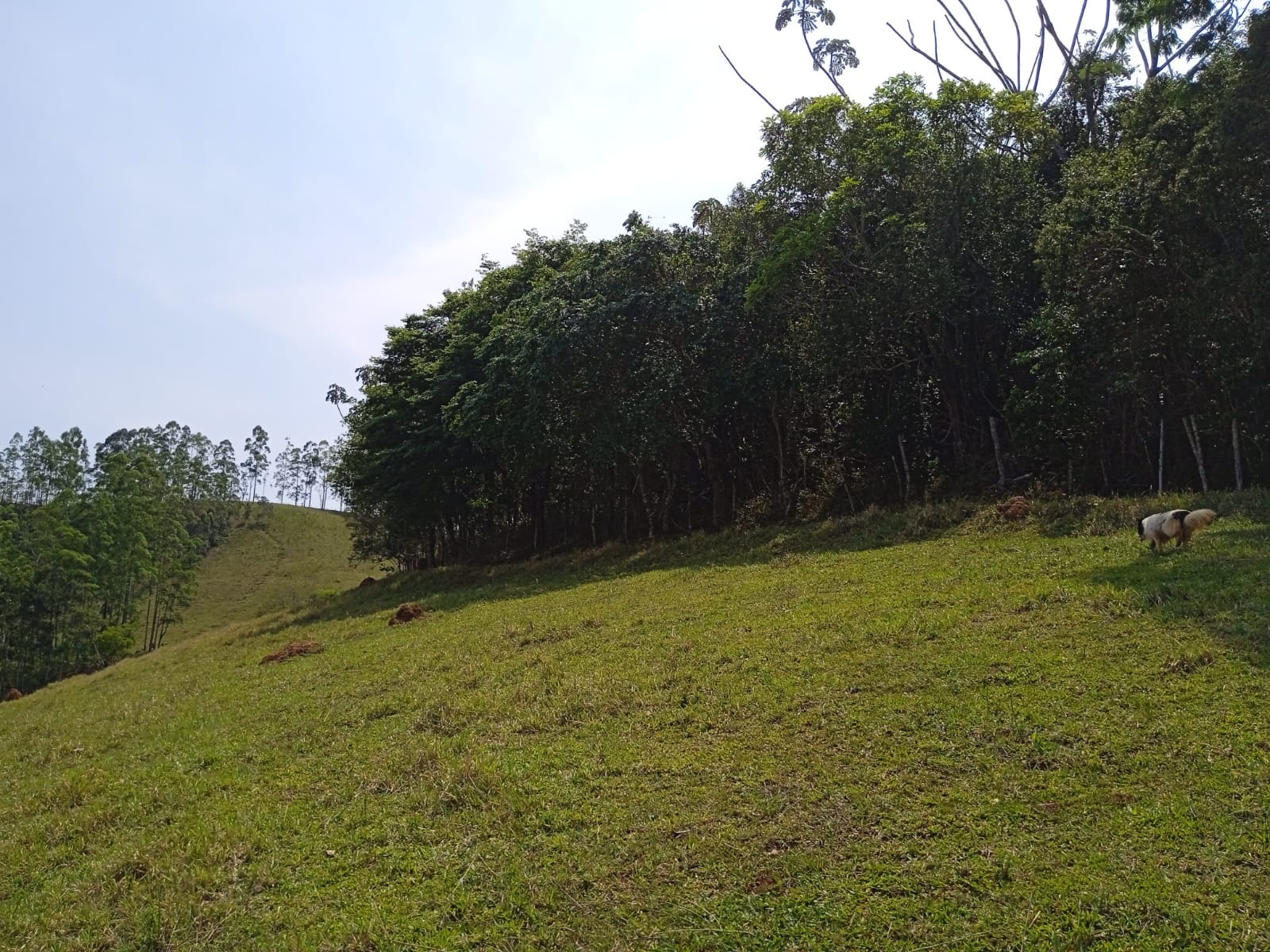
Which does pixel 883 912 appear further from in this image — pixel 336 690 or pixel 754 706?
pixel 336 690

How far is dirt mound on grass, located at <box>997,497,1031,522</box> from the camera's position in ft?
49.6

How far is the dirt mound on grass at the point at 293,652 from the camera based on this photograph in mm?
15703

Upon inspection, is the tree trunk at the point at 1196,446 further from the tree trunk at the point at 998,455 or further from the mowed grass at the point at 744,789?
the mowed grass at the point at 744,789

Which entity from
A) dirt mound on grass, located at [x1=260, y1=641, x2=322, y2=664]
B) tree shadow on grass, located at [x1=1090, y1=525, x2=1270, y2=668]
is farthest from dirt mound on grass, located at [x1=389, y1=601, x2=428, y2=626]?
tree shadow on grass, located at [x1=1090, y1=525, x2=1270, y2=668]

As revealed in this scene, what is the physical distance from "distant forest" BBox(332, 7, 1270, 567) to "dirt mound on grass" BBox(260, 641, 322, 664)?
8.51m

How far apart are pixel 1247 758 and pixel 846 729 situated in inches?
104

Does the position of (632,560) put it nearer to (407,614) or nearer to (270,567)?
(407,614)

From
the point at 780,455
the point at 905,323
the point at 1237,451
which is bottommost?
the point at 1237,451

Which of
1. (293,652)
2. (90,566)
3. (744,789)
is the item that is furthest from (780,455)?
(90,566)

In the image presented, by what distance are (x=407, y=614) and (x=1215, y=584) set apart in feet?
48.0

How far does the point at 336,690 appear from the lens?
1134cm

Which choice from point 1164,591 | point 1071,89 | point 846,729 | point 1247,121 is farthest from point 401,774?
point 1071,89

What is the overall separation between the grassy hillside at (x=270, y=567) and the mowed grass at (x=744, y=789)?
4255cm

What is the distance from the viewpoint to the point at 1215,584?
8938 millimetres
